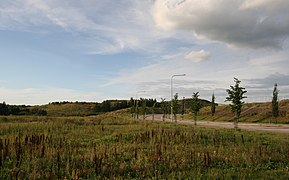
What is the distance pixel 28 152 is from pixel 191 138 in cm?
1024

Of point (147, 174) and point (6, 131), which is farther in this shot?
point (6, 131)

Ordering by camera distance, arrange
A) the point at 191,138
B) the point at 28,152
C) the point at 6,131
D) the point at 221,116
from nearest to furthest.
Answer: the point at 28,152 < the point at 191,138 < the point at 6,131 < the point at 221,116

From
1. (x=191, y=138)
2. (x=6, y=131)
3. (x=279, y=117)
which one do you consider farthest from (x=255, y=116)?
(x=6, y=131)

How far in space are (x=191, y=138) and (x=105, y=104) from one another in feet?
450

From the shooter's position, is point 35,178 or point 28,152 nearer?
point 35,178

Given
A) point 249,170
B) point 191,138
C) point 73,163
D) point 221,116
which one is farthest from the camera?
point 221,116

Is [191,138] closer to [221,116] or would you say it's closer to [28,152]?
[28,152]

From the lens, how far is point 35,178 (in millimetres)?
8359

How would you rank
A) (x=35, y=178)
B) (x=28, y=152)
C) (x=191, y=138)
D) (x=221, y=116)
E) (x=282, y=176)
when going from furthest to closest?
(x=221, y=116) < (x=191, y=138) < (x=28, y=152) < (x=282, y=176) < (x=35, y=178)

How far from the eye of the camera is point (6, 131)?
2280 centimetres

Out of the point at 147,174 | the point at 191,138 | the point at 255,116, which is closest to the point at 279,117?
the point at 255,116

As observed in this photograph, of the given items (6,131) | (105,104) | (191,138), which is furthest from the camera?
(105,104)

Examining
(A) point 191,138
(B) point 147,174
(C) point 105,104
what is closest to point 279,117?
(A) point 191,138

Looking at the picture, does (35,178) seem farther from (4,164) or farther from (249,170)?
(249,170)
